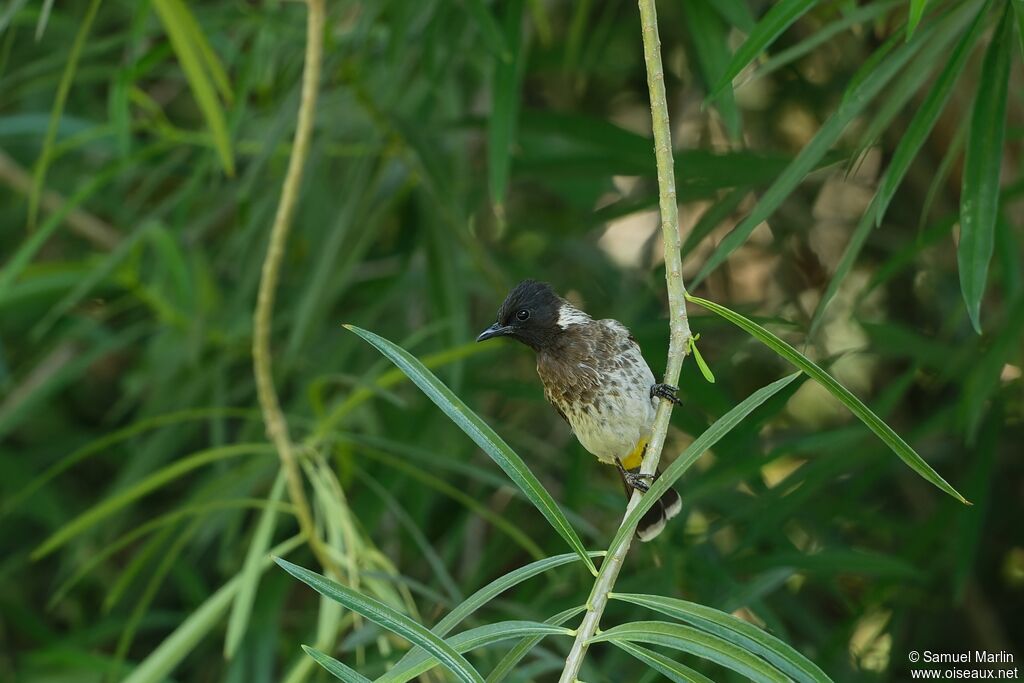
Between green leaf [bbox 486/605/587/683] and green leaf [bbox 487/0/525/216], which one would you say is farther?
green leaf [bbox 487/0/525/216]

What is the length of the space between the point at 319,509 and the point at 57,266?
3.91 ft

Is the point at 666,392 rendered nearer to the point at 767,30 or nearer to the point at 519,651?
the point at 519,651

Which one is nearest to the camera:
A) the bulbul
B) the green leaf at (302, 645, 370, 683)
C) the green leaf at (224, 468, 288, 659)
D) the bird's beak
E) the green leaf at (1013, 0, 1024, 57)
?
the green leaf at (302, 645, 370, 683)

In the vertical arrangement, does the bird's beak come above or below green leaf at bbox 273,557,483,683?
above

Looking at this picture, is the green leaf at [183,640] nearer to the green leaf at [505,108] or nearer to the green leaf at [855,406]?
the green leaf at [505,108]

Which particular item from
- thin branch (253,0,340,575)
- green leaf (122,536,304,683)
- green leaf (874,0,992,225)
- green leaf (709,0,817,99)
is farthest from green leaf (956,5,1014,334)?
green leaf (122,536,304,683)

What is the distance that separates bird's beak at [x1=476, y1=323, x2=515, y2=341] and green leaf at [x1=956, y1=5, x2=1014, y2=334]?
2.21 feet

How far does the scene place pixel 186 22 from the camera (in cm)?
232

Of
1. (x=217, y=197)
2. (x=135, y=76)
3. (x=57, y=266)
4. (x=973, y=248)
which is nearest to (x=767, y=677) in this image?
(x=973, y=248)

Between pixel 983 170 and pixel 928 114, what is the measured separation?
0.12 metres

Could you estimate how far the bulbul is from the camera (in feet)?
6.51

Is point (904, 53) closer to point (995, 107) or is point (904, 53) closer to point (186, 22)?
point (995, 107)

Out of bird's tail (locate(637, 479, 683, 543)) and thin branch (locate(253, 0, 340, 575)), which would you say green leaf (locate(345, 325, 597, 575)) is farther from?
thin branch (locate(253, 0, 340, 575))

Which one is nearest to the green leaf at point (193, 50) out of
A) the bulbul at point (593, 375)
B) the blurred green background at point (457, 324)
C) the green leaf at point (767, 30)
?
the blurred green background at point (457, 324)
